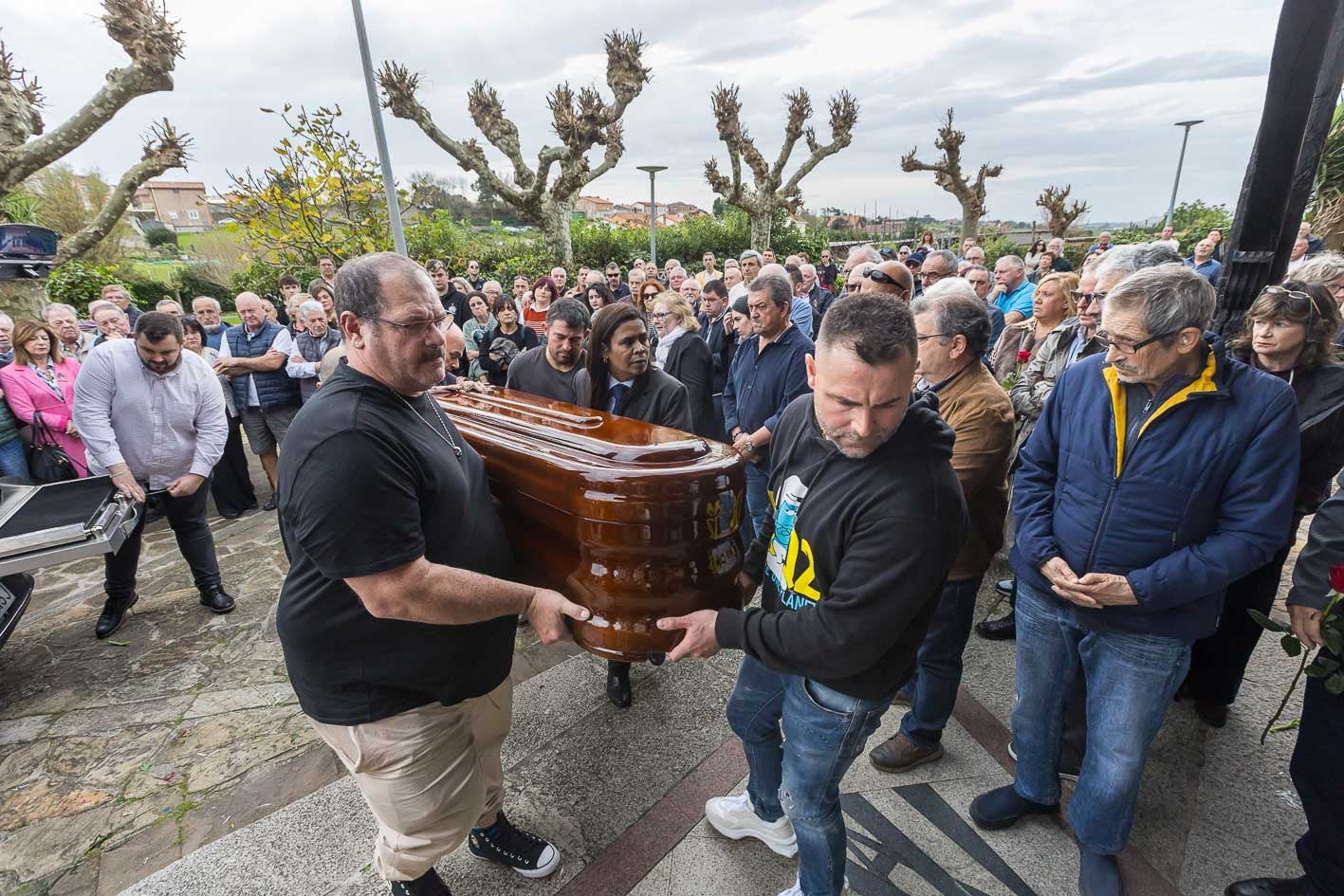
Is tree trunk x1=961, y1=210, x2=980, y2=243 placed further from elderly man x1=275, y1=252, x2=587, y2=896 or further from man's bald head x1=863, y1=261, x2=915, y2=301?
elderly man x1=275, y1=252, x2=587, y2=896

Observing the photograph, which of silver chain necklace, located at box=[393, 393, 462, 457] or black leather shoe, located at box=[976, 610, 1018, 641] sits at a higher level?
silver chain necklace, located at box=[393, 393, 462, 457]

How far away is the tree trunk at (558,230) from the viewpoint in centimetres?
1717

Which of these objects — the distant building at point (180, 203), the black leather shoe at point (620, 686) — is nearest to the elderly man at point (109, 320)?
the black leather shoe at point (620, 686)

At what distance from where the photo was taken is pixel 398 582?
146 cm

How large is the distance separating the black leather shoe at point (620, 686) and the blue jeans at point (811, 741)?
3.46 feet

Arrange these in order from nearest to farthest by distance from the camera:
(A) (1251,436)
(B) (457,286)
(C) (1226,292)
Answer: (A) (1251,436) → (C) (1226,292) → (B) (457,286)

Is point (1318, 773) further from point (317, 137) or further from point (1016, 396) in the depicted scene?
point (317, 137)

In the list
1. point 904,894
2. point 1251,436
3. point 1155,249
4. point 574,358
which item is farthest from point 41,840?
point 1155,249

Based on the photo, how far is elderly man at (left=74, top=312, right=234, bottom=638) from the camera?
3.63 meters

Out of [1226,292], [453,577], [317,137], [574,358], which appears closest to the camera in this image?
[453,577]

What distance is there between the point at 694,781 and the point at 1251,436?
2283mm

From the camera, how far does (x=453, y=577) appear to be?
1535mm

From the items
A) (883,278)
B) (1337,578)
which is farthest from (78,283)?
(1337,578)

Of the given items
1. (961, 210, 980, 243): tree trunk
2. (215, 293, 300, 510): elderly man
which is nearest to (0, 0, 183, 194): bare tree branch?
(215, 293, 300, 510): elderly man
